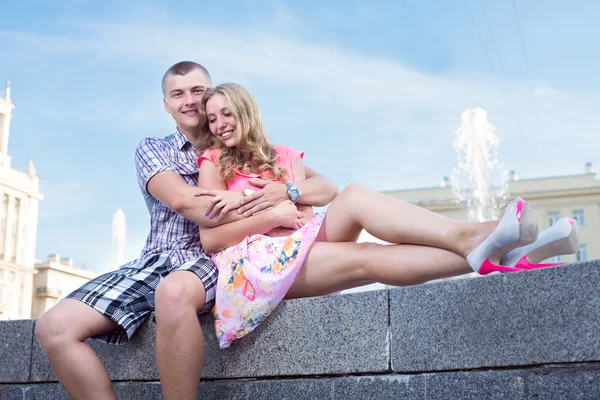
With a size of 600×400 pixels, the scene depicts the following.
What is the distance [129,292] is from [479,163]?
124ft

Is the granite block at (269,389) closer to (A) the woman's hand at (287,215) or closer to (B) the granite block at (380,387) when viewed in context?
(B) the granite block at (380,387)

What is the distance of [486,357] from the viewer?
9.07 feet

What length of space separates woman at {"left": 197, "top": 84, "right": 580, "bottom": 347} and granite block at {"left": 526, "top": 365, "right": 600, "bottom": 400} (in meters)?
0.42

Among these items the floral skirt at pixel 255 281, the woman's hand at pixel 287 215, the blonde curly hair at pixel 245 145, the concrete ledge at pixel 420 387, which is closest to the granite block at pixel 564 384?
the concrete ledge at pixel 420 387

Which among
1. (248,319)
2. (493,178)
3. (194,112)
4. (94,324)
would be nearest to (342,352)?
(248,319)

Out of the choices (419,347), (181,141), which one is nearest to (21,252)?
(181,141)

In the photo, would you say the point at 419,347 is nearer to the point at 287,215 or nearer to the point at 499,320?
the point at 499,320

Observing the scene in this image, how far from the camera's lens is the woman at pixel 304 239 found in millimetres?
2936

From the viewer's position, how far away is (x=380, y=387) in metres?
3.01

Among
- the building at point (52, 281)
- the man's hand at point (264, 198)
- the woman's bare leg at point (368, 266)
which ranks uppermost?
the building at point (52, 281)

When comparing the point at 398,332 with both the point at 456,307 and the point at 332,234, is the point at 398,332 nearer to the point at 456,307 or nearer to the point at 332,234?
the point at 456,307

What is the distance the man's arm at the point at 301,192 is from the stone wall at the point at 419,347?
46 centimetres

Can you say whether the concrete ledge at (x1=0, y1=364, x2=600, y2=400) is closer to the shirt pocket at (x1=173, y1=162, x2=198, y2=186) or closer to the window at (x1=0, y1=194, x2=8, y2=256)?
the shirt pocket at (x1=173, y1=162, x2=198, y2=186)

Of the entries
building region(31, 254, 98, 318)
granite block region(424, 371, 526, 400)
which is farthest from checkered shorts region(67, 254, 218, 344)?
building region(31, 254, 98, 318)
